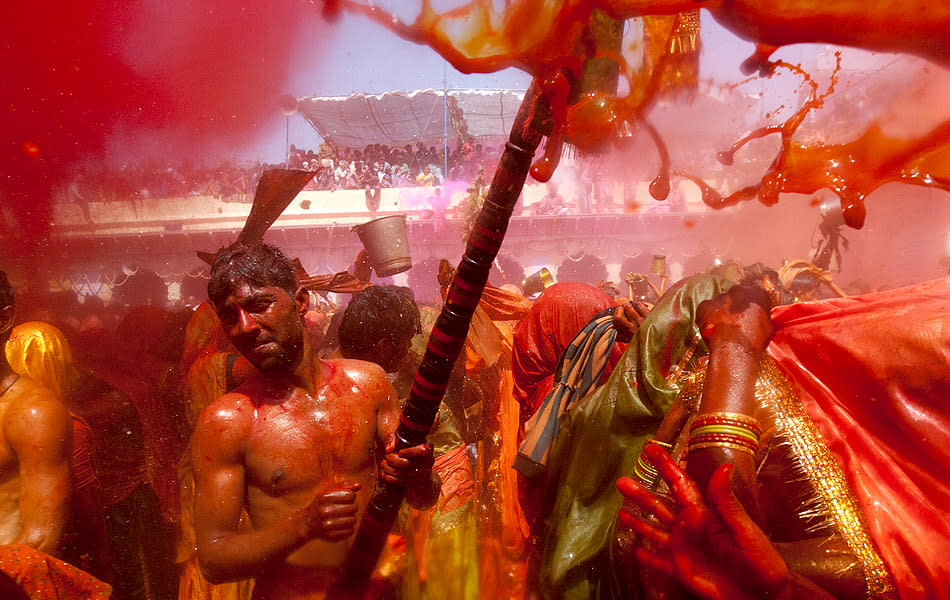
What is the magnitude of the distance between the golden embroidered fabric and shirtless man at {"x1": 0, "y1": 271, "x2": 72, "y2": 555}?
308cm

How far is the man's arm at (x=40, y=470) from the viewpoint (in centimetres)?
255

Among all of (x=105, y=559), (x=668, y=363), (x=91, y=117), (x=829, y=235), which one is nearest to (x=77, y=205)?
(x=91, y=117)

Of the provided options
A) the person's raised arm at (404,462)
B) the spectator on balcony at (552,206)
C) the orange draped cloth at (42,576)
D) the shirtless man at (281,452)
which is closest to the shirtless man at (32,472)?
the orange draped cloth at (42,576)

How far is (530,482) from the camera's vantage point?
2617 millimetres

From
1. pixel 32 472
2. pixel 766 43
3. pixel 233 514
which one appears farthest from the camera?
pixel 32 472

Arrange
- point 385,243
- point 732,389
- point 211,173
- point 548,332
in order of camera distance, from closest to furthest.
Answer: point 732,389
point 548,332
point 385,243
point 211,173

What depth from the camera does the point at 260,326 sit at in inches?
89.1

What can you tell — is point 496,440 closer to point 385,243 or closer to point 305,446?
point 385,243

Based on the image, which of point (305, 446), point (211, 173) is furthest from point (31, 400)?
point (211, 173)

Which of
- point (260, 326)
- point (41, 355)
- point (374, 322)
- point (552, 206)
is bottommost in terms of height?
point (41, 355)

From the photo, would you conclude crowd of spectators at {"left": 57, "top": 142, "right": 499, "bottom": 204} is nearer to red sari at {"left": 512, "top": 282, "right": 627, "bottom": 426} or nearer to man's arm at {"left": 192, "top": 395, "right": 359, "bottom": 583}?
red sari at {"left": 512, "top": 282, "right": 627, "bottom": 426}

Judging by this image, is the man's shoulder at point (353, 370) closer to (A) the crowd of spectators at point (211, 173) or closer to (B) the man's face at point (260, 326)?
(B) the man's face at point (260, 326)

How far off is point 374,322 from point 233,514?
79.7 inches

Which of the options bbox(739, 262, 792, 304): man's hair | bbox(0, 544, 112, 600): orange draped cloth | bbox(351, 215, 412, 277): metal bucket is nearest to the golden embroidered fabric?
bbox(0, 544, 112, 600): orange draped cloth
